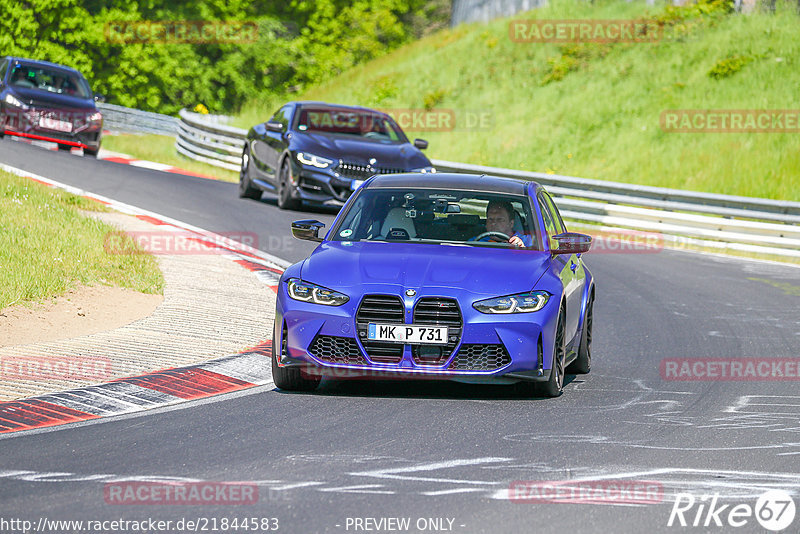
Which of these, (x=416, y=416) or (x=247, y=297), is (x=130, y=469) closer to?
(x=416, y=416)

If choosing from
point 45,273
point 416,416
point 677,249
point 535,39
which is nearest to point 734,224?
point 677,249

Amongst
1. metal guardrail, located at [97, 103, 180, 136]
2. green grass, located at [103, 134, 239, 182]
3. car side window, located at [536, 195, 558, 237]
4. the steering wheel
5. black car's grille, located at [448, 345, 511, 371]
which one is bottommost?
metal guardrail, located at [97, 103, 180, 136]

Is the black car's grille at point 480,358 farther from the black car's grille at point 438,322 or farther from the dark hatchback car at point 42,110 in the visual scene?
the dark hatchback car at point 42,110

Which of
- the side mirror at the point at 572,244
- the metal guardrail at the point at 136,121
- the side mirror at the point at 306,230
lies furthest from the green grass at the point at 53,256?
the metal guardrail at the point at 136,121

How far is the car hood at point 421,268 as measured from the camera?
866 centimetres

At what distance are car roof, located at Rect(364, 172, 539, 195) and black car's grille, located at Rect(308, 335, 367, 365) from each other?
6.02 ft

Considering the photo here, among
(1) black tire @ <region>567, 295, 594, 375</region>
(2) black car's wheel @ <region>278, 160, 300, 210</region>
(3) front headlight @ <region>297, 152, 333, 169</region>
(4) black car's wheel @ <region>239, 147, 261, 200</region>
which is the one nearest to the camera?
(1) black tire @ <region>567, 295, 594, 375</region>

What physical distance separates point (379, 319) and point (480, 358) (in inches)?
27.2

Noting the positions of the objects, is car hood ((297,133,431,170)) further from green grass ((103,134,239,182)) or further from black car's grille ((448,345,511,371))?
black car's grille ((448,345,511,371))

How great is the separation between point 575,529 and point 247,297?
25.1ft

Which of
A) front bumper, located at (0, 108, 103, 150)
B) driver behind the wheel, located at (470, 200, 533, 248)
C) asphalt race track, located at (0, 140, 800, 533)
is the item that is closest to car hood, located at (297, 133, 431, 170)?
front bumper, located at (0, 108, 103, 150)

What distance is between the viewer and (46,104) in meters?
27.7

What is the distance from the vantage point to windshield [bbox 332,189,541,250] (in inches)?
385

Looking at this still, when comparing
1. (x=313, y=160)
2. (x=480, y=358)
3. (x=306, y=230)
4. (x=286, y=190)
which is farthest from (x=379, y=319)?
(x=286, y=190)
